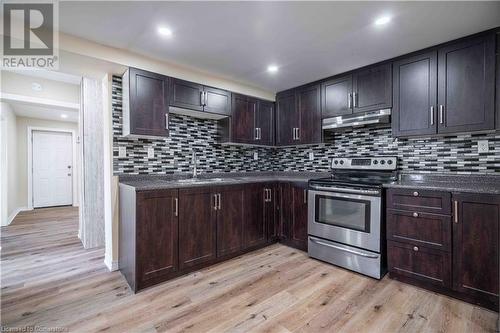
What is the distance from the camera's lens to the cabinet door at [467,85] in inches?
80.7

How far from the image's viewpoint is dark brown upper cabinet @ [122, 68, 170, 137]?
2426mm

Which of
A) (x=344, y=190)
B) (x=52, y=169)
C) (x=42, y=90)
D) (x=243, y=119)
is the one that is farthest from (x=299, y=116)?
(x=52, y=169)

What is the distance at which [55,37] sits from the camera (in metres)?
2.01

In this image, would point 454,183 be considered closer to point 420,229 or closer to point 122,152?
point 420,229

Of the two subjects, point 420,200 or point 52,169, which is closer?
point 420,200

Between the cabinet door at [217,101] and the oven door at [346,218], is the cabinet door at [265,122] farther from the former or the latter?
the oven door at [346,218]

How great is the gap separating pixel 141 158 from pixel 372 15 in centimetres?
265

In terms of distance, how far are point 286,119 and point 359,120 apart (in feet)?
3.81

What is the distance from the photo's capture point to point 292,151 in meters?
3.95

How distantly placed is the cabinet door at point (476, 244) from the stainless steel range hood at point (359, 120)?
1100mm

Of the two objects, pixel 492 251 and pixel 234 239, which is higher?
pixel 492 251

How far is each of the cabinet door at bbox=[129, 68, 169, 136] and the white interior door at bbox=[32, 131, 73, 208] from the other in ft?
17.5

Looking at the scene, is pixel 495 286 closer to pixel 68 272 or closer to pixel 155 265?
pixel 155 265

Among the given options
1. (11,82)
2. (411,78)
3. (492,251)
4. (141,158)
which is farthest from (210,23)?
(11,82)
